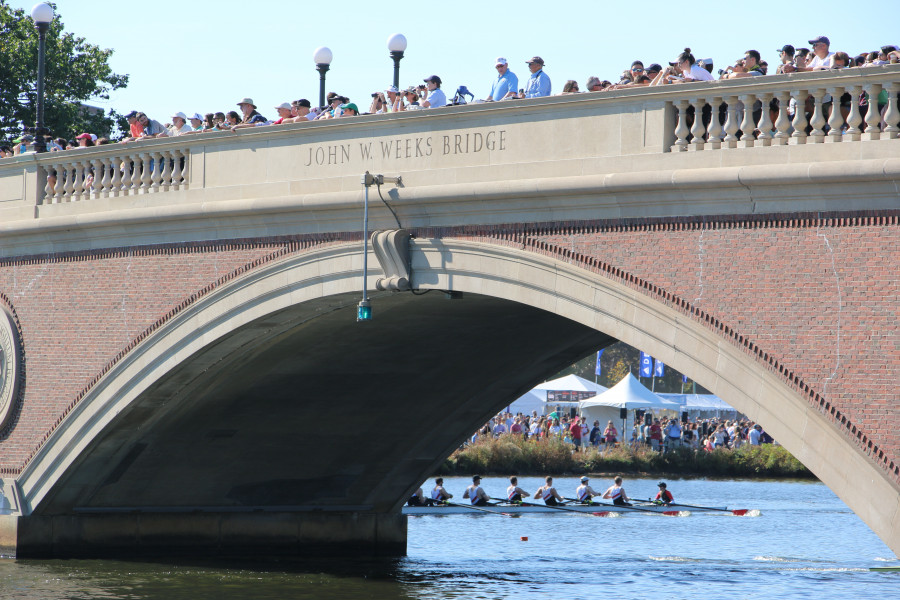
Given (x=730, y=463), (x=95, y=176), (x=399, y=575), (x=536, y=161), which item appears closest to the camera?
(x=536, y=161)

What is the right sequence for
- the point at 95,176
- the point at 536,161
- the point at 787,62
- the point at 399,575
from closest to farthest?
the point at 787,62
the point at 536,161
the point at 95,176
the point at 399,575

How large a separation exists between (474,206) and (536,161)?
102 cm

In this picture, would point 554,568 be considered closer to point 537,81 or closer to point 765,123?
point 537,81

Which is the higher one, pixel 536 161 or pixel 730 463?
pixel 536 161

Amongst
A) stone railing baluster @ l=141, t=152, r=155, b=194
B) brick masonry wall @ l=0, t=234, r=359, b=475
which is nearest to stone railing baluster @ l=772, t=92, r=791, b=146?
brick masonry wall @ l=0, t=234, r=359, b=475

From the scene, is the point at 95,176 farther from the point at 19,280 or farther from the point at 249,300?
the point at 249,300

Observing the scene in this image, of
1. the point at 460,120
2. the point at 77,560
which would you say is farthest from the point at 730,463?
the point at 460,120

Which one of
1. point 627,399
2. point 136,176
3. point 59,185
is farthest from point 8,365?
point 627,399

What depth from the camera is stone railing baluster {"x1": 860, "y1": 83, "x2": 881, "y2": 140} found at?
40.3ft

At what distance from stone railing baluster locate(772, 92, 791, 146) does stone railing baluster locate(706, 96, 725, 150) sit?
0.72m

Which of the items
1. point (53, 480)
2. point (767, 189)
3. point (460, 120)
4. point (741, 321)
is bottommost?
point (53, 480)

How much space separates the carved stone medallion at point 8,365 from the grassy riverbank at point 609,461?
2170cm

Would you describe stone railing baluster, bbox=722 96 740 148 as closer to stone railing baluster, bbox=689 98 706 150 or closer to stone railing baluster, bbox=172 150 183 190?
stone railing baluster, bbox=689 98 706 150

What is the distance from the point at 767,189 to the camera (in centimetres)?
1302
